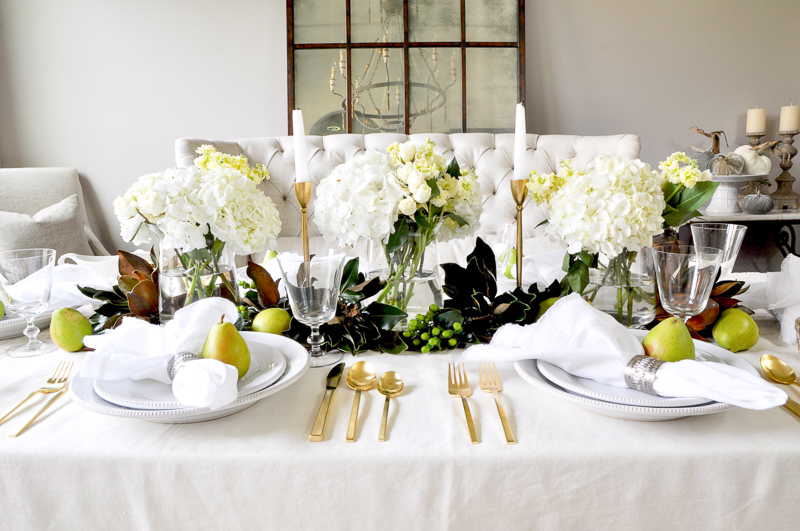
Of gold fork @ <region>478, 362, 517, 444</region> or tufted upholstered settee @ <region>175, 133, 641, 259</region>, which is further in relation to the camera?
tufted upholstered settee @ <region>175, 133, 641, 259</region>

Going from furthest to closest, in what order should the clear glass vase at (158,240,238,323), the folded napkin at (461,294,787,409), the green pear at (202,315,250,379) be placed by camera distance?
the clear glass vase at (158,240,238,323) → the green pear at (202,315,250,379) → the folded napkin at (461,294,787,409)

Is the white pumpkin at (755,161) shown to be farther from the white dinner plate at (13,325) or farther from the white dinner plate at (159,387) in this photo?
the white dinner plate at (13,325)

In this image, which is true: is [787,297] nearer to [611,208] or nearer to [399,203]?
[611,208]

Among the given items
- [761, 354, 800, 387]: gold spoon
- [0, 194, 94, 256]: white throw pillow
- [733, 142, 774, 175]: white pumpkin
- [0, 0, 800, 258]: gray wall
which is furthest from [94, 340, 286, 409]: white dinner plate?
[733, 142, 774, 175]: white pumpkin

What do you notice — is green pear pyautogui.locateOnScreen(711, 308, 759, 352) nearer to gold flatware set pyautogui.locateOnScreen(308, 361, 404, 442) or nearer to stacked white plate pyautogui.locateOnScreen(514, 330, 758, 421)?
stacked white plate pyautogui.locateOnScreen(514, 330, 758, 421)

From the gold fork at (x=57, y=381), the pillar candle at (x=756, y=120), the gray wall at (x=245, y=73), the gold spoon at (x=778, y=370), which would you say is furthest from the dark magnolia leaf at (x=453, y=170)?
the pillar candle at (x=756, y=120)

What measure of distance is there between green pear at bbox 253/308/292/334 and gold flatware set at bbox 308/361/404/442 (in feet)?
0.51

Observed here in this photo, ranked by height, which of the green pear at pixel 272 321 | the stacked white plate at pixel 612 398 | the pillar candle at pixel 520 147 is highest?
the pillar candle at pixel 520 147

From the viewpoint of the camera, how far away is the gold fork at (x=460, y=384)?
0.65 meters

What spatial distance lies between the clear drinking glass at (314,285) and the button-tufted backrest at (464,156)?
181 centimetres

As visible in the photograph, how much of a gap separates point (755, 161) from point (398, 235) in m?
2.84

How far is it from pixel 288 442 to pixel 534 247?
167cm

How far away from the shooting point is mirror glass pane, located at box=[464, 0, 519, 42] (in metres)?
2.85

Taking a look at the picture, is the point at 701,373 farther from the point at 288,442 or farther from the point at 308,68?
the point at 308,68
